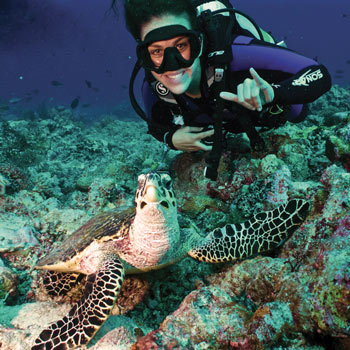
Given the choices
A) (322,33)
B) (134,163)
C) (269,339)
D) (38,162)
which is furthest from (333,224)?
(322,33)

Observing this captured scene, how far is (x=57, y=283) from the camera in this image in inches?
88.2

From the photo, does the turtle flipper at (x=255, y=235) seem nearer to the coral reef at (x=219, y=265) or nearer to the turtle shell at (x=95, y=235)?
the coral reef at (x=219, y=265)

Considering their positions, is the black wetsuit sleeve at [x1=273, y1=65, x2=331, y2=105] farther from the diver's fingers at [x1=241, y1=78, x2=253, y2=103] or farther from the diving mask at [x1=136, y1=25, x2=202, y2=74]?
the diving mask at [x1=136, y1=25, x2=202, y2=74]

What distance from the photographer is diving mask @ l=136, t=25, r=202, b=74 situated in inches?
77.5

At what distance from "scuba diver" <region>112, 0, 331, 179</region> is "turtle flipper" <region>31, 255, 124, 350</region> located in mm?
1222

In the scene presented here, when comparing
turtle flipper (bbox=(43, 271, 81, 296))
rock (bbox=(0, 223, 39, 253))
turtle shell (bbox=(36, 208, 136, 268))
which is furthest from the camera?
rock (bbox=(0, 223, 39, 253))

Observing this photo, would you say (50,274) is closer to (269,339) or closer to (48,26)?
(269,339)

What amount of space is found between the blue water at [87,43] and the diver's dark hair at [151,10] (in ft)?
0.51

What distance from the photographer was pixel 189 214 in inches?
112

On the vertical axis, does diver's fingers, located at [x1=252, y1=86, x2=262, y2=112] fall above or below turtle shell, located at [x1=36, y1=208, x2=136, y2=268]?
above

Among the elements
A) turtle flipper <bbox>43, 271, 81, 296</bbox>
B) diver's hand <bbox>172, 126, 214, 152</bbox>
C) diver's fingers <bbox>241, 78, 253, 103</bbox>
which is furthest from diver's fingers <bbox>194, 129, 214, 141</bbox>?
Result: turtle flipper <bbox>43, 271, 81, 296</bbox>

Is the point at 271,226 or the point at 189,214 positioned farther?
the point at 189,214

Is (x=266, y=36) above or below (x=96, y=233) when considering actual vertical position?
above

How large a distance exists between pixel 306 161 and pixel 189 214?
4.90ft
